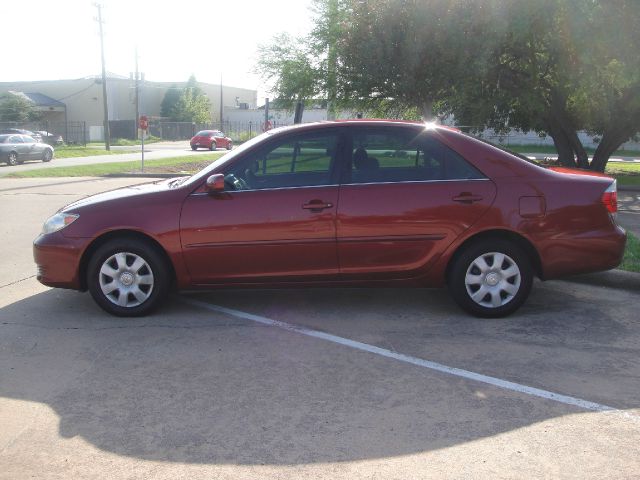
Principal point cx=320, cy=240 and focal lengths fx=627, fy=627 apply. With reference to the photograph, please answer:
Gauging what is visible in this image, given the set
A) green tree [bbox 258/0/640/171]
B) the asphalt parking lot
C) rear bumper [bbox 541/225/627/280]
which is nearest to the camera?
the asphalt parking lot

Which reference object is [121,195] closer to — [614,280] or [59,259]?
[59,259]

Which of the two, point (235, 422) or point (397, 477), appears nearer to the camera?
point (397, 477)

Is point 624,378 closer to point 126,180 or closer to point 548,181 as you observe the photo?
point 548,181

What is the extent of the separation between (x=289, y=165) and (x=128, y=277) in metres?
1.69

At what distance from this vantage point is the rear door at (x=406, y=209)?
5273 millimetres

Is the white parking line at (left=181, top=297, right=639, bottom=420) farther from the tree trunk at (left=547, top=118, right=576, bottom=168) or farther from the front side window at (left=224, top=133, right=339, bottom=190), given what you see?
the tree trunk at (left=547, top=118, right=576, bottom=168)

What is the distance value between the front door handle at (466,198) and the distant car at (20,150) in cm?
2815

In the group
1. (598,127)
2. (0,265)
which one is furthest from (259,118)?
(0,265)

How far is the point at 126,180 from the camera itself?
2081cm

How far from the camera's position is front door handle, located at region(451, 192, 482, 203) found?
208 inches

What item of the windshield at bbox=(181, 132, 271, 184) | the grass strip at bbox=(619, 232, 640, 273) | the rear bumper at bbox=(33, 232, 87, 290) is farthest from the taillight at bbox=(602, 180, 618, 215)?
the rear bumper at bbox=(33, 232, 87, 290)

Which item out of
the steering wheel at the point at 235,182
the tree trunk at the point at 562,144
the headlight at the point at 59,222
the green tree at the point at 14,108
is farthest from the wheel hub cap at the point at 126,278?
the green tree at the point at 14,108

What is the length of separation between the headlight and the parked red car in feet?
0.04

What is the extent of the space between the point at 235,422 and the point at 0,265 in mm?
5257
